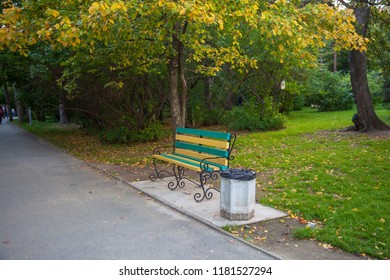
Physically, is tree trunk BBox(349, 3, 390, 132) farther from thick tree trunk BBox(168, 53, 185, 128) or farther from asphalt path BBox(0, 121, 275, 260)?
asphalt path BBox(0, 121, 275, 260)

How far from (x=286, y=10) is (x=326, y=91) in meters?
21.8

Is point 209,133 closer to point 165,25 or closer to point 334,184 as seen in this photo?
point 165,25

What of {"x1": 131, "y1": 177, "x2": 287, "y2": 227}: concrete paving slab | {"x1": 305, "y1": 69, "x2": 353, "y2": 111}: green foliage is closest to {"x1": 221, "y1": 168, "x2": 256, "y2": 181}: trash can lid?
{"x1": 131, "y1": 177, "x2": 287, "y2": 227}: concrete paving slab

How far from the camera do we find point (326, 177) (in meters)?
7.49

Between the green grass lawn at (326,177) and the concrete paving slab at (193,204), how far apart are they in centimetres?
36

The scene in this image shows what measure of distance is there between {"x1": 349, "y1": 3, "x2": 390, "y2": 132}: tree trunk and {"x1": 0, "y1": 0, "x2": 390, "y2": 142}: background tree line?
6 cm

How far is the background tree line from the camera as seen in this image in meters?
6.91

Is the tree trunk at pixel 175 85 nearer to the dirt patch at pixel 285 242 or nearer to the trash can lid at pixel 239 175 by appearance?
the trash can lid at pixel 239 175

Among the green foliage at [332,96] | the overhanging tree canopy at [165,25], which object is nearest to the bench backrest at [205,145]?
→ the overhanging tree canopy at [165,25]

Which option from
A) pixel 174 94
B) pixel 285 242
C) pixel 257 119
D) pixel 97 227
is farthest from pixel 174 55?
pixel 257 119

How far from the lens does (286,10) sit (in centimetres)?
783

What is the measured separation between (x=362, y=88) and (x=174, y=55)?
7.66 m

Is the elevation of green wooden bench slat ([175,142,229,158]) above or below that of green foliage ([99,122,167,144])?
A: above

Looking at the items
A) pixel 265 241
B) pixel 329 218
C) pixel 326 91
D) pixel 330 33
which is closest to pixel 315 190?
pixel 329 218
